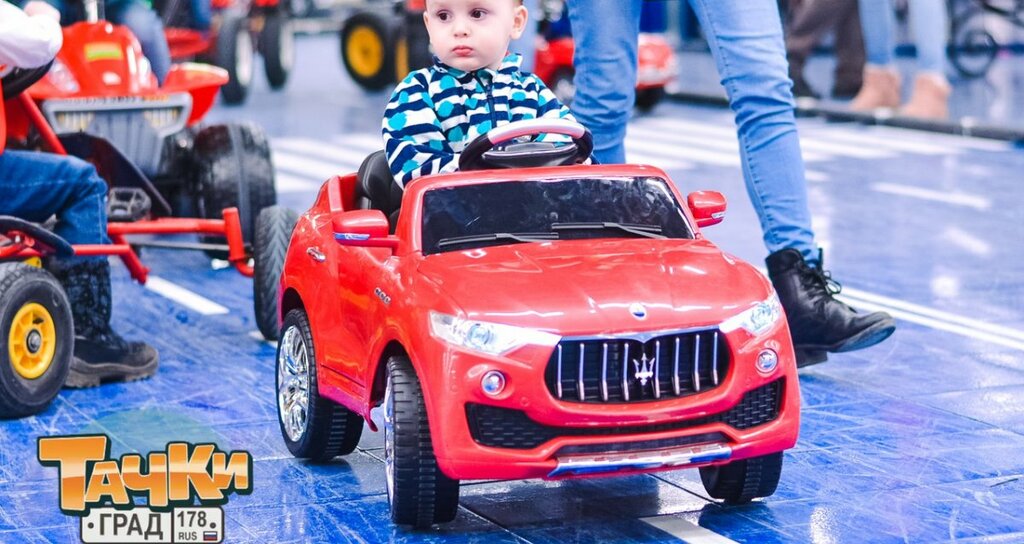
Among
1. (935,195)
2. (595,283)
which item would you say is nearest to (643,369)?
(595,283)

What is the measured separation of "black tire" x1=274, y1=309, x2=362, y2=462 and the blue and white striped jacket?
0.54 metres

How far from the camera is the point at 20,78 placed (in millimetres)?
5656

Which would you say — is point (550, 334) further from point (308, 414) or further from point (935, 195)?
point (935, 195)

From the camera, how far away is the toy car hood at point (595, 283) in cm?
391

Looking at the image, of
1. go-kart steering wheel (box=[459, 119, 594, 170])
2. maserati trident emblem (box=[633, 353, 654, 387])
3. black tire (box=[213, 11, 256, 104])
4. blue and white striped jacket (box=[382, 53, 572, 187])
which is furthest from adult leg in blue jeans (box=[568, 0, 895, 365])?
black tire (box=[213, 11, 256, 104])

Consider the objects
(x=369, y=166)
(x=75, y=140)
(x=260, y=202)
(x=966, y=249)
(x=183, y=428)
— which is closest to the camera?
(x=369, y=166)

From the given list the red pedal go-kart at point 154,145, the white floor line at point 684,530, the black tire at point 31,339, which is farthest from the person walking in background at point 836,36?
the white floor line at point 684,530

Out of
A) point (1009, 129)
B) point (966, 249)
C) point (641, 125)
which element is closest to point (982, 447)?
point (966, 249)

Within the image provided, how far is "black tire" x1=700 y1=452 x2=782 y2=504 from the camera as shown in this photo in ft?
14.0

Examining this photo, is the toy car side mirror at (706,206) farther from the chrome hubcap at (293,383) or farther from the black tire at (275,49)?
the black tire at (275,49)

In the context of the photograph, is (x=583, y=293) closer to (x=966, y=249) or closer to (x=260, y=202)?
(x=260, y=202)

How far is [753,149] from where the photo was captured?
580cm

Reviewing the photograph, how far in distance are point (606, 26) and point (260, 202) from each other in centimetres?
198

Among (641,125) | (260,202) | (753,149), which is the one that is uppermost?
(753,149)
